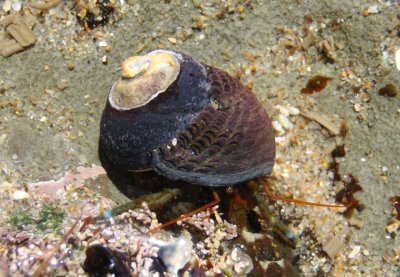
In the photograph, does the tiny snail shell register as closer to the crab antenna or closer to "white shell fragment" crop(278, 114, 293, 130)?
the crab antenna

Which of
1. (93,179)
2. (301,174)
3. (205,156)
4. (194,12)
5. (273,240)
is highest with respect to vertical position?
(194,12)

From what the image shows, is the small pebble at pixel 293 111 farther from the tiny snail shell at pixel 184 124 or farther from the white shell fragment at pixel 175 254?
the white shell fragment at pixel 175 254

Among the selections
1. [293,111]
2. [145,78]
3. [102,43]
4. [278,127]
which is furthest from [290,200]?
[102,43]

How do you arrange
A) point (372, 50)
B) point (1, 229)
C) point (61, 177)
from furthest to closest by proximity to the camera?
point (372, 50) → point (61, 177) → point (1, 229)

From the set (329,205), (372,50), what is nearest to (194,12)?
(372,50)

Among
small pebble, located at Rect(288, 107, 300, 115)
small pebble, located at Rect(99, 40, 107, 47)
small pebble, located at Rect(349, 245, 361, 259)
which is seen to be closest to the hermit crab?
small pebble, located at Rect(288, 107, 300, 115)

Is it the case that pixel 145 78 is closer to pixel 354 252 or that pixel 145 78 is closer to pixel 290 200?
pixel 290 200

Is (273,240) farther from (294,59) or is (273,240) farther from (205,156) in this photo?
(294,59)

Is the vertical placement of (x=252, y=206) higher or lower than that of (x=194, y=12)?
lower

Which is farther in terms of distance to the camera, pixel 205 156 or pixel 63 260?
pixel 205 156
